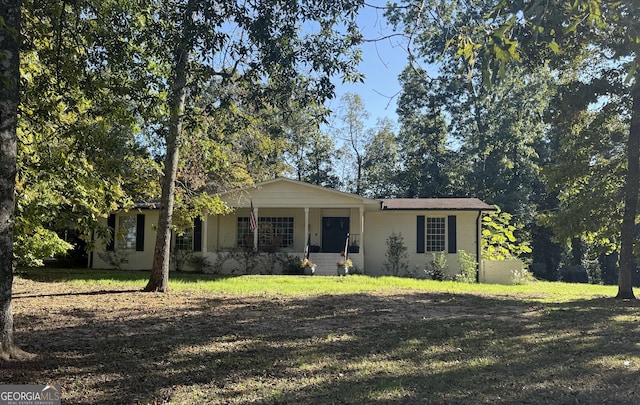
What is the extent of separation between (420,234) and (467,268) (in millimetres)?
2295

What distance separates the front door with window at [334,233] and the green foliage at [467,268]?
4772 mm

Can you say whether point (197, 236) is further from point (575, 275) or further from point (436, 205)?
point (575, 275)

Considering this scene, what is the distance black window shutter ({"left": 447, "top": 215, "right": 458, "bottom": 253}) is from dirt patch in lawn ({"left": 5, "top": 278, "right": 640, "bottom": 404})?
32.5ft

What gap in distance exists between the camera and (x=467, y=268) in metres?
18.7

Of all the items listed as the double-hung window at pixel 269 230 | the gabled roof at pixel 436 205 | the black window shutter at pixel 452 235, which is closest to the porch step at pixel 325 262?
the double-hung window at pixel 269 230

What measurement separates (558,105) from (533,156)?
19.8 meters

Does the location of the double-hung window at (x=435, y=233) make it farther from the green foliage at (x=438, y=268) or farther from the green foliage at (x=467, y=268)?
the green foliage at (x=467, y=268)

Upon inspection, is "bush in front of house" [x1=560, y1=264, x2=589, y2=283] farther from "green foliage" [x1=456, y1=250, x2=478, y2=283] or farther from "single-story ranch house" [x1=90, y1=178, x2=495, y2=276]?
"green foliage" [x1=456, y1=250, x2=478, y2=283]

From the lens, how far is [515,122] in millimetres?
30453

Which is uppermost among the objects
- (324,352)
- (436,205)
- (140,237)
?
(436,205)

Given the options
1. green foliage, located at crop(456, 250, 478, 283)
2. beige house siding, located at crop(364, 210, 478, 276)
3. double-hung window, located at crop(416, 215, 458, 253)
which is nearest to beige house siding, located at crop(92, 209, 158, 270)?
beige house siding, located at crop(364, 210, 478, 276)

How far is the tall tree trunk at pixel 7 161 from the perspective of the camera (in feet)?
16.4

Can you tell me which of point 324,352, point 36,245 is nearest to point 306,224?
point 36,245

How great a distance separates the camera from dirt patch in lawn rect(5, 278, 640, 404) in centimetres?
439
